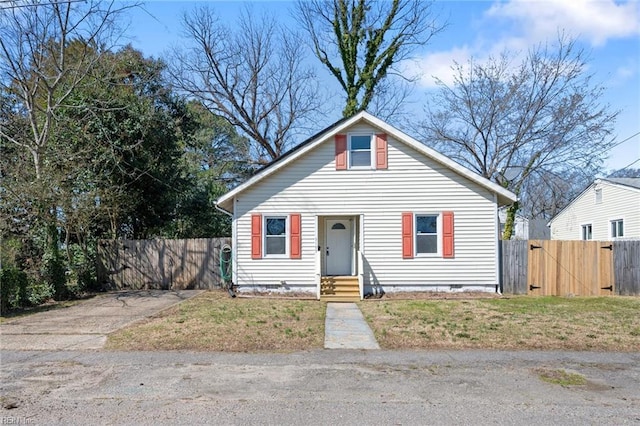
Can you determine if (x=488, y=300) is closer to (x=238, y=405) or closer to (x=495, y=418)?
(x=495, y=418)

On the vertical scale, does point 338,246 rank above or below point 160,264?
above

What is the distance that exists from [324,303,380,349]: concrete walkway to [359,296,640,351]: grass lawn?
228 millimetres

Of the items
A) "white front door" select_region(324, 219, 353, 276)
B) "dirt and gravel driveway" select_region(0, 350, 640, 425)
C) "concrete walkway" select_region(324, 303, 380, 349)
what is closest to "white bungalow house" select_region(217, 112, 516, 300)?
"white front door" select_region(324, 219, 353, 276)

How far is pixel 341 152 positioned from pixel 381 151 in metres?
1.27

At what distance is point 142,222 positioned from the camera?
20.8 metres

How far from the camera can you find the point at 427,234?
48.6 ft

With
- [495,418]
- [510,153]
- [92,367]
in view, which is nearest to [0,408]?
[92,367]

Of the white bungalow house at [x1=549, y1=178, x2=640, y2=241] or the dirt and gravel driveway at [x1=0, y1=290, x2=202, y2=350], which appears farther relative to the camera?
the white bungalow house at [x1=549, y1=178, x2=640, y2=241]

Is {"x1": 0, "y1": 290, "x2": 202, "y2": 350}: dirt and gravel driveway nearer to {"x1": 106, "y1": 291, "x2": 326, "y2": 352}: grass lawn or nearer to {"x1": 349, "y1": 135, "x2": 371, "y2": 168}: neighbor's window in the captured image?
{"x1": 106, "y1": 291, "x2": 326, "y2": 352}: grass lawn

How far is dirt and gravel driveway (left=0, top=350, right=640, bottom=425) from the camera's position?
15.7ft

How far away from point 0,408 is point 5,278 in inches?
302

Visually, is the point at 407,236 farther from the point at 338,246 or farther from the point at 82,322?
the point at 82,322

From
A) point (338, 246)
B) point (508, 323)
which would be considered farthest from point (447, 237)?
point (508, 323)

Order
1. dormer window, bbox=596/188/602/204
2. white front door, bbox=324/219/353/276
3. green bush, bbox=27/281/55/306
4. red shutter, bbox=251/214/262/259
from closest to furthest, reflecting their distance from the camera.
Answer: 1. green bush, bbox=27/281/55/306
2. red shutter, bbox=251/214/262/259
3. white front door, bbox=324/219/353/276
4. dormer window, bbox=596/188/602/204
